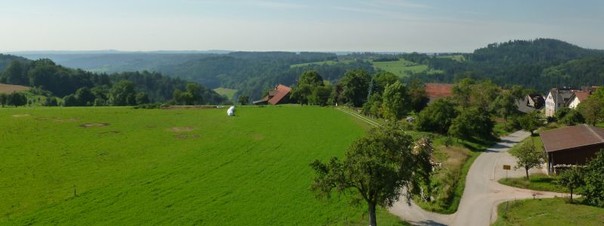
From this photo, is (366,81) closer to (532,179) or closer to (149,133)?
(149,133)

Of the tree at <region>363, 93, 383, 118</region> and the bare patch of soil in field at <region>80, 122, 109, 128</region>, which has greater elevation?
the tree at <region>363, 93, 383, 118</region>

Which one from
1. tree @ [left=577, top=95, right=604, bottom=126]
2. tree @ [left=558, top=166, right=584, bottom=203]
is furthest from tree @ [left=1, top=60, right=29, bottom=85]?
tree @ [left=558, top=166, right=584, bottom=203]

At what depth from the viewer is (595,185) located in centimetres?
3859

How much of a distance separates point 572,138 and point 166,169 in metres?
43.8

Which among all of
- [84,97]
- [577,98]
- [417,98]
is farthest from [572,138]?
[84,97]

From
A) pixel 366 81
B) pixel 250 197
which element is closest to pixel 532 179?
pixel 250 197

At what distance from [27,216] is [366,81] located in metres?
83.2

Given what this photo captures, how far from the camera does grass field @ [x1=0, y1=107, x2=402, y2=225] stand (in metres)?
37.3

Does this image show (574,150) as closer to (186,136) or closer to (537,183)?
(537,183)

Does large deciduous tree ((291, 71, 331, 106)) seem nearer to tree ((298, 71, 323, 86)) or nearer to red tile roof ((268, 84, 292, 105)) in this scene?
tree ((298, 71, 323, 86))

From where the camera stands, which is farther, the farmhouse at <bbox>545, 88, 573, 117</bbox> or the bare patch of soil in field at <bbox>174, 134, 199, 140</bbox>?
the farmhouse at <bbox>545, 88, 573, 117</bbox>

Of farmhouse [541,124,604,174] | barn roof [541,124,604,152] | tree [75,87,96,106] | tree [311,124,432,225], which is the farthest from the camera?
tree [75,87,96,106]

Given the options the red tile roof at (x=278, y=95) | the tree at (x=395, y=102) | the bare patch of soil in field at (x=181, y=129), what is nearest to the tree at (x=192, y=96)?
the red tile roof at (x=278, y=95)

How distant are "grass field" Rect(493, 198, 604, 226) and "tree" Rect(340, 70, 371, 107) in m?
67.1
